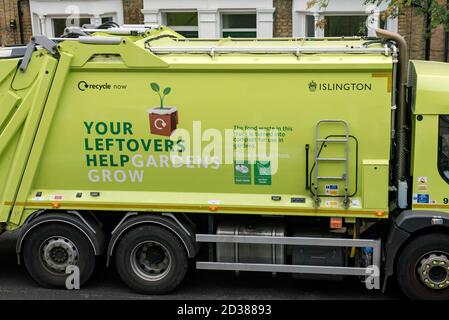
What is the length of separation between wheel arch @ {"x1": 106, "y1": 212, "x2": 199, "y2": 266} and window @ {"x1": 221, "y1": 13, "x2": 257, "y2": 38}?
7755 millimetres

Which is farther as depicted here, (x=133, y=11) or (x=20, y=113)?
(x=133, y=11)

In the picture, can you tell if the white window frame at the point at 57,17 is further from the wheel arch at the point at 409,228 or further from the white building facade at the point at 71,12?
the wheel arch at the point at 409,228

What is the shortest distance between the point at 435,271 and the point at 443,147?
4.23ft

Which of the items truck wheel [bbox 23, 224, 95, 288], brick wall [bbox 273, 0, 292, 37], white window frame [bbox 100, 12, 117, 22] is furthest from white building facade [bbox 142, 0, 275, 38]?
truck wheel [bbox 23, 224, 95, 288]

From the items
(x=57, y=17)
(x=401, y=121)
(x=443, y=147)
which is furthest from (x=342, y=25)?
(x=443, y=147)

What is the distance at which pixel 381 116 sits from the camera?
20.4 ft

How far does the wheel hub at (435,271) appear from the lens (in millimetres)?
6281

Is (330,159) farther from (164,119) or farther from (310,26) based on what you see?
(310,26)

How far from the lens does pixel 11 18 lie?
555 inches

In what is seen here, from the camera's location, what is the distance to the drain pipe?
624 centimetres

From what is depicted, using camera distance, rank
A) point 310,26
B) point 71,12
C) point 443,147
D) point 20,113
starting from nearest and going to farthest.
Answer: point 443,147 → point 20,113 → point 310,26 → point 71,12

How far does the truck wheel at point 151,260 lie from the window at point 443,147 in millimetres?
2838

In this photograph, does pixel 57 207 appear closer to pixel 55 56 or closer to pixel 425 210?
pixel 55 56

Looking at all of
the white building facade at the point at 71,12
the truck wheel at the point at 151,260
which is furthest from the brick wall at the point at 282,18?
the truck wheel at the point at 151,260
